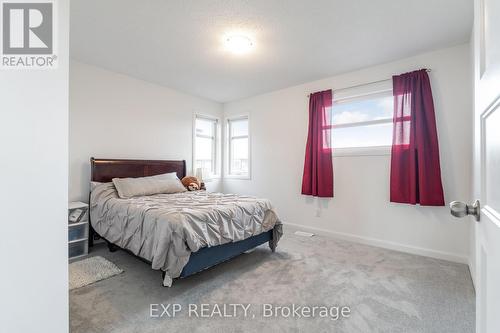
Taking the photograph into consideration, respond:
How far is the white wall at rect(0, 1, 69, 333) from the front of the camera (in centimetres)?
101

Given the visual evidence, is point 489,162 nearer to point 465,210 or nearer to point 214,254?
point 465,210

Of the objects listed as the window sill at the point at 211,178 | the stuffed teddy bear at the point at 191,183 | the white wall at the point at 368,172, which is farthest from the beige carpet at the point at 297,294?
the window sill at the point at 211,178

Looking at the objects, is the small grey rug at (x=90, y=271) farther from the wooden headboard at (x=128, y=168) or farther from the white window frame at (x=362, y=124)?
the white window frame at (x=362, y=124)

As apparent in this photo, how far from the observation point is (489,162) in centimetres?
64

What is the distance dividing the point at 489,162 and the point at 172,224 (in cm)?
192

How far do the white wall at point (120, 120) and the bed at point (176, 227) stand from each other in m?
0.24

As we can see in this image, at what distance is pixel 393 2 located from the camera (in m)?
1.98

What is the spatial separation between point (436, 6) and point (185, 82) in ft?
10.7

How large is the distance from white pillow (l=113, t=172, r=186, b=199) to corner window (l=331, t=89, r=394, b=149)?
2.53m

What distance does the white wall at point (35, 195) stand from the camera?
1011 mm

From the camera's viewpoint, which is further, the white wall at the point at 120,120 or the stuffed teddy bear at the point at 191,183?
the stuffed teddy bear at the point at 191,183

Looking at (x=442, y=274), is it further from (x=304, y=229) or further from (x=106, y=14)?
(x=106, y=14)

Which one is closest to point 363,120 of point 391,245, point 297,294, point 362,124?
point 362,124

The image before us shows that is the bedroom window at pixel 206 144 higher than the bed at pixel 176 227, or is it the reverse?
the bedroom window at pixel 206 144
